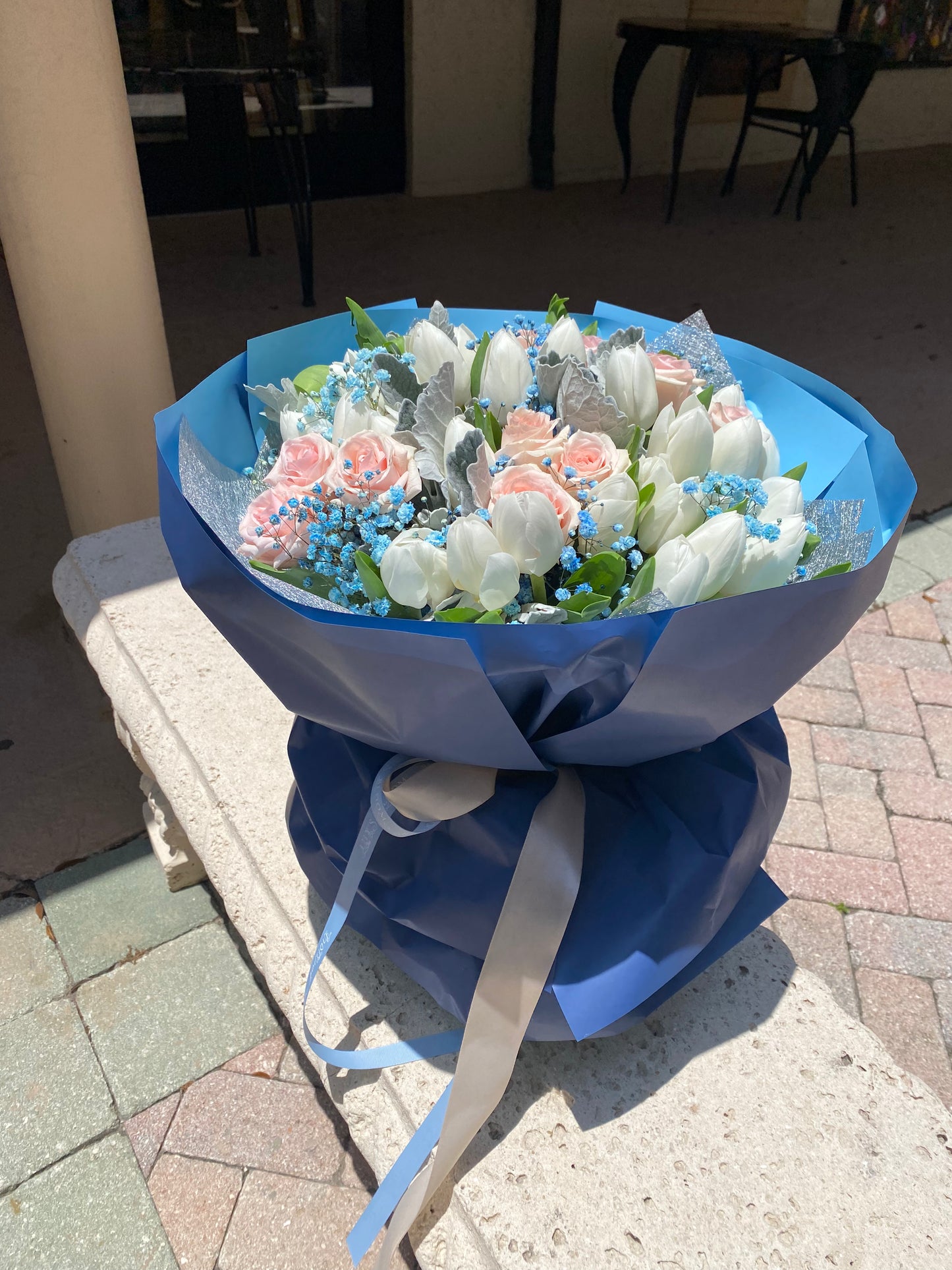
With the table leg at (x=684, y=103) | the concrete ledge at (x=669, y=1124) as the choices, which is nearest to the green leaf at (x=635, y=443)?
the concrete ledge at (x=669, y=1124)

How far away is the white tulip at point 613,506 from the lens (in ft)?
2.60

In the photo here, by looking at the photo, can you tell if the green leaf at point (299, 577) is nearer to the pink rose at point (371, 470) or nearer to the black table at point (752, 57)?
the pink rose at point (371, 470)

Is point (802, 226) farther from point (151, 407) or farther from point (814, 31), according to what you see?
point (151, 407)

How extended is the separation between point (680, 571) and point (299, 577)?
1.17 ft

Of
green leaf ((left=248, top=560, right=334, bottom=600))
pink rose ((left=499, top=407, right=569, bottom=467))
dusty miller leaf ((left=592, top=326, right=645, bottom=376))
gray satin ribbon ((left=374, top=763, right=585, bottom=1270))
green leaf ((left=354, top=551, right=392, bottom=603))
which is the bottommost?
gray satin ribbon ((left=374, top=763, right=585, bottom=1270))

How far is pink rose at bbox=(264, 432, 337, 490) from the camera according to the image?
86 cm

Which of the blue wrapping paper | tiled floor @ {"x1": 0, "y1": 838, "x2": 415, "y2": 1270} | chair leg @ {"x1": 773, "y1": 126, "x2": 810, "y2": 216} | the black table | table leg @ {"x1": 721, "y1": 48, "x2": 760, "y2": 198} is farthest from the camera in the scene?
chair leg @ {"x1": 773, "y1": 126, "x2": 810, "y2": 216}

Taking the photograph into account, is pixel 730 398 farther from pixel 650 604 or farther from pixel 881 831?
pixel 881 831

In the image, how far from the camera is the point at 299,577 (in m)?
0.87

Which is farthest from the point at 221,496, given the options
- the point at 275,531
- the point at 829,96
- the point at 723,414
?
the point at 829,96

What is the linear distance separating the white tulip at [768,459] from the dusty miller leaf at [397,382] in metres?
0.37

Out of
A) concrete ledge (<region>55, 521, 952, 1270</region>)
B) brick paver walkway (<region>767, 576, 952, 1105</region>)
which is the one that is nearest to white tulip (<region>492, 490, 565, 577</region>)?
concrete ledge (<region>55, 521, 952, 1270</region>)

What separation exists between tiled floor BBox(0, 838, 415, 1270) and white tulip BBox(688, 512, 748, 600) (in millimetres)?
1100

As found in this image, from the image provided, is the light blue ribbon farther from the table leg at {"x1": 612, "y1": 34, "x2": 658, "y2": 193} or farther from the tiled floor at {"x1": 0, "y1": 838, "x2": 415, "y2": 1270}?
the table leg at {"x1": 612, "y1": 34, "x2": 658, "y2": 193}
